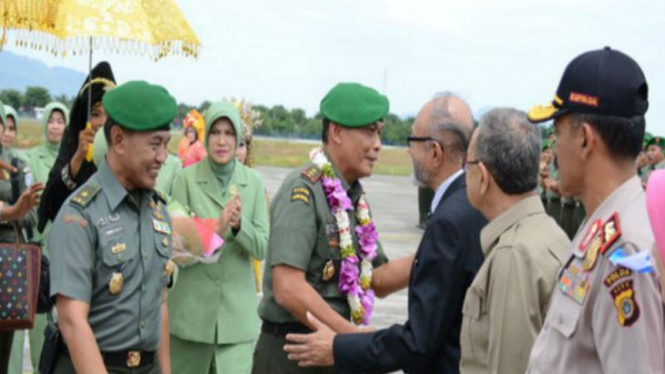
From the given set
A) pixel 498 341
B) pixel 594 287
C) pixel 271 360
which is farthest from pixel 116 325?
pixel 594 287

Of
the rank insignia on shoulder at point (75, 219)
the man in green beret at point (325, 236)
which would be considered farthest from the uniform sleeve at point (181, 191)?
the rank insignia on shoulder at point (75, 219)

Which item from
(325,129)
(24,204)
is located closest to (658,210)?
(325,129)

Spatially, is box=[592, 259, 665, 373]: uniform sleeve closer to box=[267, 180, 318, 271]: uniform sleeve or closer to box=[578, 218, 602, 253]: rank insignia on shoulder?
box=[578, 218, 602, 253]: rank insignia on shoulder

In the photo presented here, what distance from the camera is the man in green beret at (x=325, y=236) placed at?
4988 mm

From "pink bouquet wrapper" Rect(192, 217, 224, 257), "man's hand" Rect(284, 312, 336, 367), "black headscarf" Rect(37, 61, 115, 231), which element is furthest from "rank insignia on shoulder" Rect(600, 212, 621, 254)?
"black headscarf" Rect(37, 61, 115, 231)

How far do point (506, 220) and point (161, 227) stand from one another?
64.2 inches

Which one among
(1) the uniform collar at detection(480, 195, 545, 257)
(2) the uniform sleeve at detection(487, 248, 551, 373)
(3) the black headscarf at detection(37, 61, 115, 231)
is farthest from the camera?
(3) the black headscarf at detection(37, 61, 115, 231)

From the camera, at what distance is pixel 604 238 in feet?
10.0

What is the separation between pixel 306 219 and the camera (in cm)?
507

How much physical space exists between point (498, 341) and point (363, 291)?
1.79 m

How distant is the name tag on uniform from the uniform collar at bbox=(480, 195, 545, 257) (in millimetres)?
1522

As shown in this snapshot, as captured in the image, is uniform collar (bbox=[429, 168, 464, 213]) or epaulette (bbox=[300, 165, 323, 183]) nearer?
uniform collar (bbox=[429, 168, 464, 213])

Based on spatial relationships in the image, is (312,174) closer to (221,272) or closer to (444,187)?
(444,187)

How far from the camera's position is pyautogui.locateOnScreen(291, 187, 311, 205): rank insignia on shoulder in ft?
16.8
